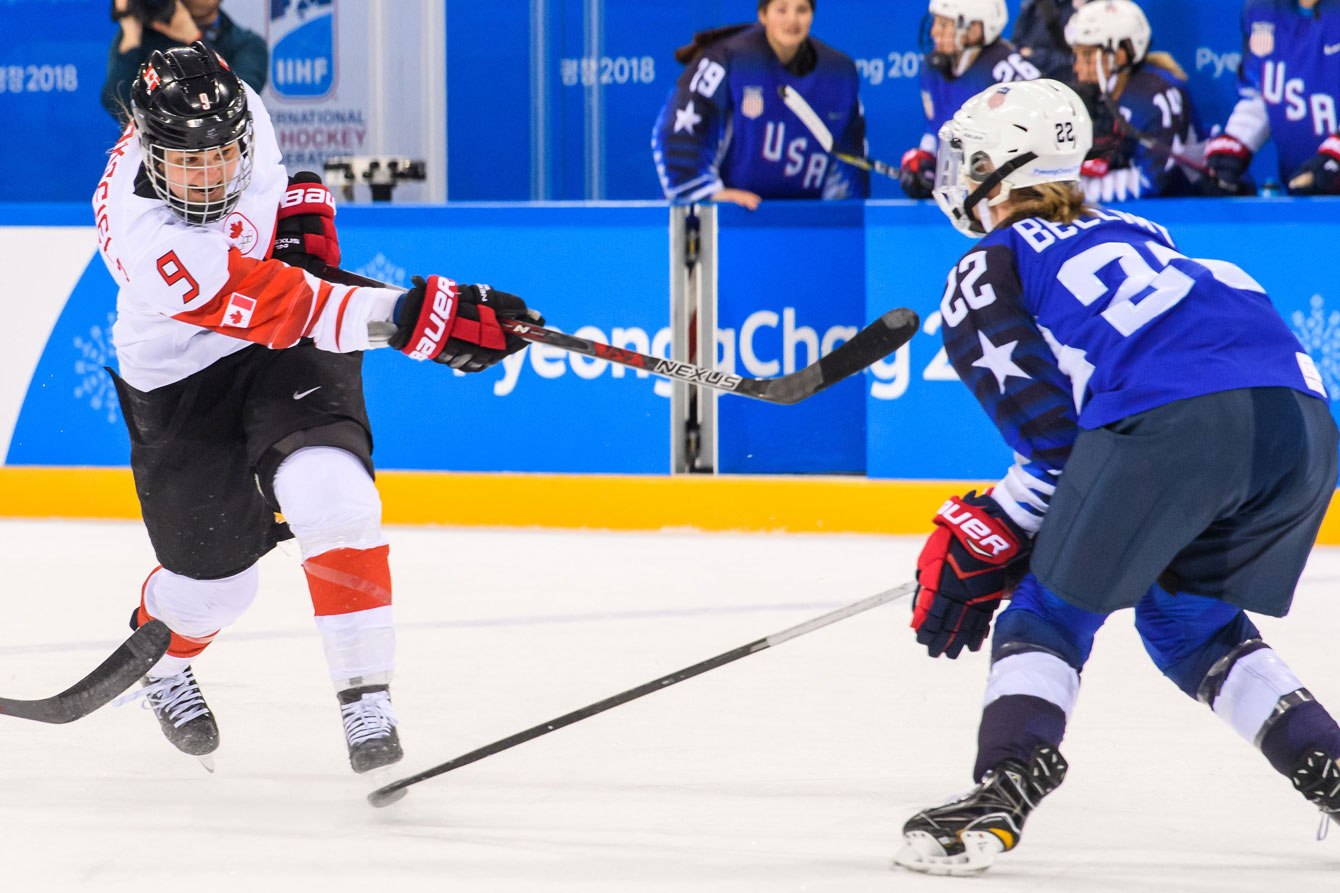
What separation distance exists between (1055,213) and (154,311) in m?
1.25

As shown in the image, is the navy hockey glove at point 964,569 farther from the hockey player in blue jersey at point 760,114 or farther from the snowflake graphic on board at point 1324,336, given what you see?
the hockey player in blue jersey at point 760,114

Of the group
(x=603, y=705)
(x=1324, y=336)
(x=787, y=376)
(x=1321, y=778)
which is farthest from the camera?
(x=1324, y=336)

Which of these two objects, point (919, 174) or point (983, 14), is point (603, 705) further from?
point (983, 14)

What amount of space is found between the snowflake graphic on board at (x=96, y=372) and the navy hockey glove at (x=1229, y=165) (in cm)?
310

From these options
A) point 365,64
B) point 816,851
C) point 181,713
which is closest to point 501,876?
point 816,851

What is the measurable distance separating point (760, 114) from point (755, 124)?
3cm

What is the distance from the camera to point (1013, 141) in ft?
Result: 7.04

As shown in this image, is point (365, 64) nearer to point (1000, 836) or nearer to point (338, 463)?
point (338, 463)

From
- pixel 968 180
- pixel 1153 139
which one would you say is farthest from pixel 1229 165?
pixel 968 180

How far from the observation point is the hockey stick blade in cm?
245

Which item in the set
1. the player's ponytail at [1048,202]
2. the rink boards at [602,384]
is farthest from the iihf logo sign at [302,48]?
the player's ponytail at [1048,202]

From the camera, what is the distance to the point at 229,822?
7.70 ft

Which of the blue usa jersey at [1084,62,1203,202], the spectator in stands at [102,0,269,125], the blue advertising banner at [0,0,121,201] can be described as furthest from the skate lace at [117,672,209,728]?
the blue advertising banner at [0,0,121,201]

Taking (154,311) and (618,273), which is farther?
(618,273)
